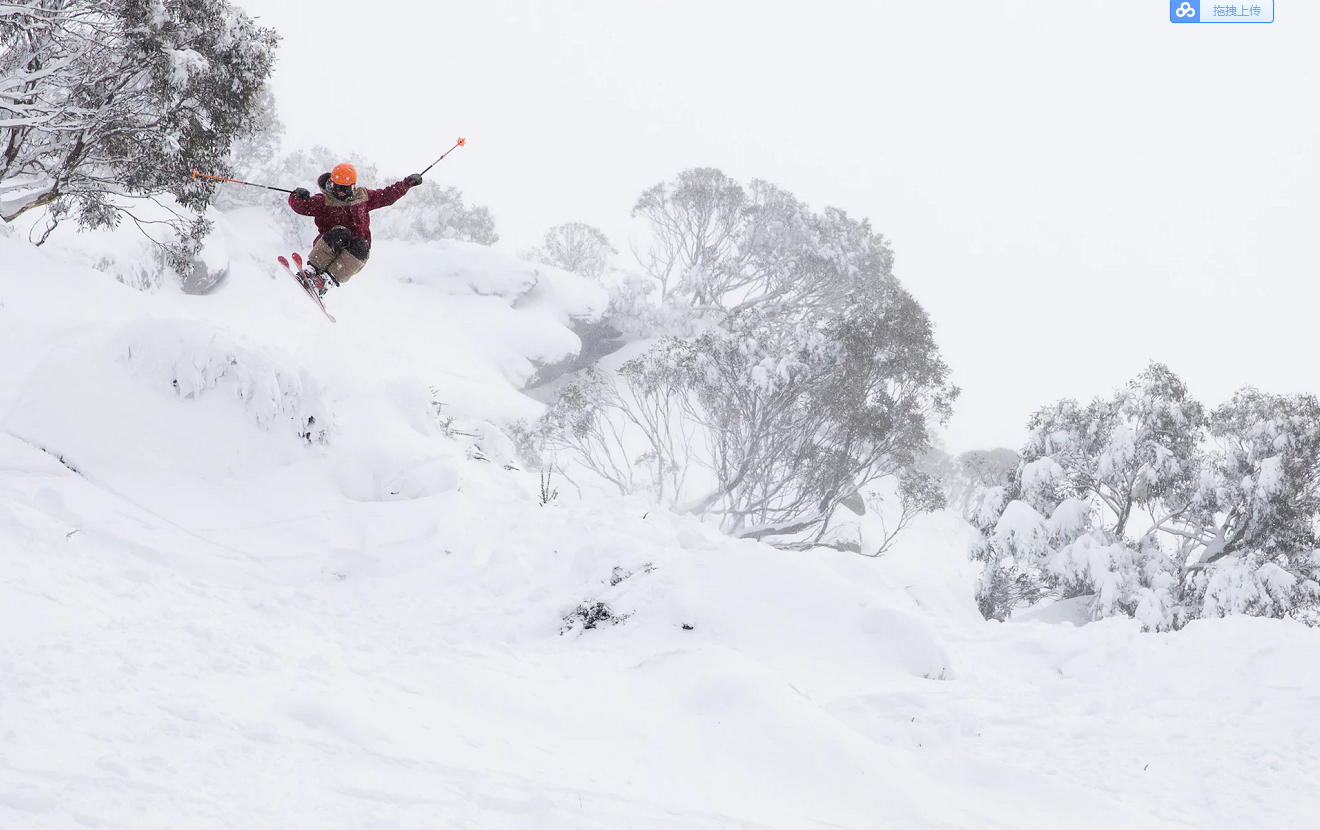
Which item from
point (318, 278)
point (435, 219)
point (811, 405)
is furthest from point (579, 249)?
point (318, 278)

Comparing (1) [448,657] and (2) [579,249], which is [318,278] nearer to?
(1) [448,657]

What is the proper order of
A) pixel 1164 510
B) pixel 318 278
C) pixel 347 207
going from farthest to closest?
pixel 1164 510 → pixel 318 278 → pixel 347 207

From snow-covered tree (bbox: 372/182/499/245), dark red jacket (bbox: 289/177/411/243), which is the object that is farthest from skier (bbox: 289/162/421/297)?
snow-covered tree (bbox: 372/182/499/245)

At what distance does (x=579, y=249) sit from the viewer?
46906 millimetres

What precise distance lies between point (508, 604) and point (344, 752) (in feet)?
12.7

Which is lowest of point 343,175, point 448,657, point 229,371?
point 448,657

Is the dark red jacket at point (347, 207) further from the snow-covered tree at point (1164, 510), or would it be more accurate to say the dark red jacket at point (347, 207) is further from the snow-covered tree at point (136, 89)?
the snow-covered tree at point (1164, 510)

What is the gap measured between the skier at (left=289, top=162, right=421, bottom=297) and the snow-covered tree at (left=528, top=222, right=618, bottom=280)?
37.3 metres

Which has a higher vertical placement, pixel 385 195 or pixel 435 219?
pixel 435 219

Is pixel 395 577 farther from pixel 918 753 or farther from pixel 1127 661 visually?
pixel 1127 661

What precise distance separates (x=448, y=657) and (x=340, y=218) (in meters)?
5.63

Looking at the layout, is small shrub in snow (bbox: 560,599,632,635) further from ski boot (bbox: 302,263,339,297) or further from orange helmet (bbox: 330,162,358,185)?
orange helmet (bbox: 330,162,358,185)

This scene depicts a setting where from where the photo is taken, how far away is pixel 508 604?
7805 millimetres

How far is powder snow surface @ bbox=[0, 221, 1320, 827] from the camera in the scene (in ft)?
12.5
